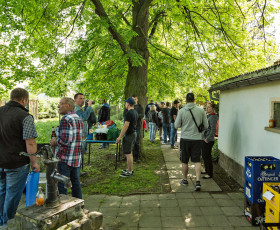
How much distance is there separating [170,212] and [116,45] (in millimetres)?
5386

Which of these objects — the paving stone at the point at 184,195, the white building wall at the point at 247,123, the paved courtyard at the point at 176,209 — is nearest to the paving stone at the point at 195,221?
the paved courtyard at the point at 176,209

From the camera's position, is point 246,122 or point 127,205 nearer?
point 127,205

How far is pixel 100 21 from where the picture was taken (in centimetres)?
716

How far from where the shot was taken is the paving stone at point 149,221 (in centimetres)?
421

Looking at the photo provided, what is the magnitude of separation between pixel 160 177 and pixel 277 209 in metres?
4.02

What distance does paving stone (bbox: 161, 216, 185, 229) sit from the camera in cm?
417

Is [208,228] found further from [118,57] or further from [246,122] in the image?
[118,57]

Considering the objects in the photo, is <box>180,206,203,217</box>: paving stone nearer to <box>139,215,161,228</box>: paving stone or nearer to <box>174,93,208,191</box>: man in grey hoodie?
<box>139,215,161,228</box>: paving stone

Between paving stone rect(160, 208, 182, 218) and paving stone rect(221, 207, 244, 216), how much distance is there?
2.70 feet

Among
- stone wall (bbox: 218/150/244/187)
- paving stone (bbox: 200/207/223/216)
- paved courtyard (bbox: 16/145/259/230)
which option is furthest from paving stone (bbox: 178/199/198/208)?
stone wall (bbox: 218/150/244/187)

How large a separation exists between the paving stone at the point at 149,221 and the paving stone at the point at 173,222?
10 centimetres

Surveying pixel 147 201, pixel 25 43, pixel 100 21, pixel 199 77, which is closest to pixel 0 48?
pixel 25 43

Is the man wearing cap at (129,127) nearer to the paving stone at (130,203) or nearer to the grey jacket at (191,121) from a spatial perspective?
the grey jacket at (191,121)

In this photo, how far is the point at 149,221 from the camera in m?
4.36
